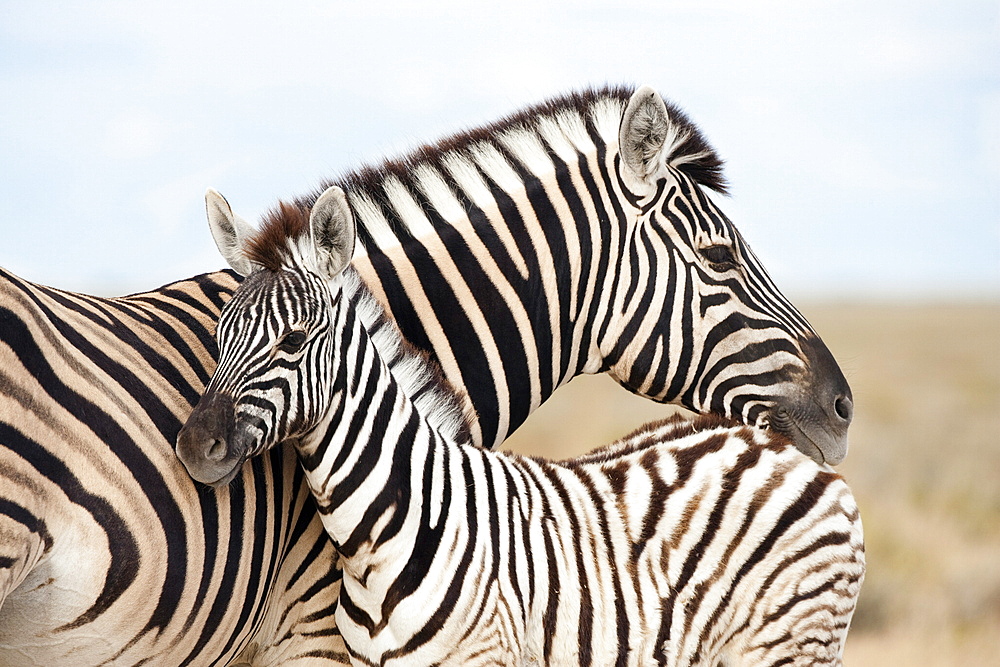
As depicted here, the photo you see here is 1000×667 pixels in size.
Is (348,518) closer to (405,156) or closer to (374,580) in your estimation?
(374,580)

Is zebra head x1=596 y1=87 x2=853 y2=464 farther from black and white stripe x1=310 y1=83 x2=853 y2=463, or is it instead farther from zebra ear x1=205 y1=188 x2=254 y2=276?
zebra ear x1=205 y1=188 x2=254 y2=276

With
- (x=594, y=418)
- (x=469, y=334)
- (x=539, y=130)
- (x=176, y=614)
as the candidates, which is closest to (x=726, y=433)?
(x=469, y=334)

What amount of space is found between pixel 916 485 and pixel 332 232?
15899mm

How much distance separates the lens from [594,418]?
22.9 m

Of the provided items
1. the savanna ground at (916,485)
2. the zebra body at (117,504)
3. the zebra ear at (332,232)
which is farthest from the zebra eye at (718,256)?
the zebra body at (117,504)

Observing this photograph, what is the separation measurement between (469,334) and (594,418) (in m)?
18.5

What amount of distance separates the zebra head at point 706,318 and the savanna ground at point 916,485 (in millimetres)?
1003

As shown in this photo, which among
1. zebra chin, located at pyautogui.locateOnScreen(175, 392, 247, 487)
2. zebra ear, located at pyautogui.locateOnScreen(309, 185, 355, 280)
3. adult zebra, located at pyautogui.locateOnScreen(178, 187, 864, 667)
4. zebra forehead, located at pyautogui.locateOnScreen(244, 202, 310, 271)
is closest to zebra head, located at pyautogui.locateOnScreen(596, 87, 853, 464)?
adult zebra, located at pyautogui.locateOnScreen(178, 187, 864, 667)

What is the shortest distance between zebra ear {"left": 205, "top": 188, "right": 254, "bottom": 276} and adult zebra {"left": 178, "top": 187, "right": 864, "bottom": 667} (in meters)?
0.05

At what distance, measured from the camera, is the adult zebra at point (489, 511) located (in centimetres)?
361

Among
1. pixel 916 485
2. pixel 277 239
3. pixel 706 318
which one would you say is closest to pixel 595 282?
pixel 706 318

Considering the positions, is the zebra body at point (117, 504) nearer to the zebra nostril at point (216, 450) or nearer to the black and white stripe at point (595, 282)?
the zebra nostril at point (216, 450)

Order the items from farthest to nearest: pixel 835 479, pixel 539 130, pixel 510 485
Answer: pixel 539 130 → pixel 835 479 → pixel 510 485

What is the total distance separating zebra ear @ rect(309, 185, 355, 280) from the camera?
3.69m
